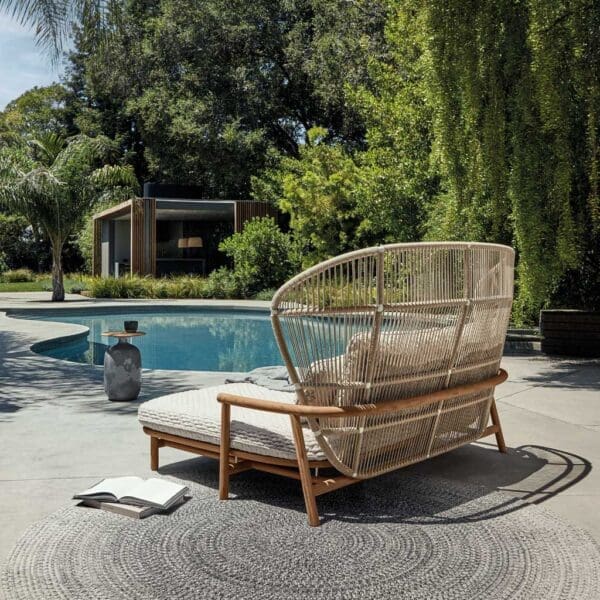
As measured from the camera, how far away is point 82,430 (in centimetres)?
480

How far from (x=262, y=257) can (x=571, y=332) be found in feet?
36.9

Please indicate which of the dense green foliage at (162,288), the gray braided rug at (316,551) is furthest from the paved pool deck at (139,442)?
the dense green foliage at (162,288)

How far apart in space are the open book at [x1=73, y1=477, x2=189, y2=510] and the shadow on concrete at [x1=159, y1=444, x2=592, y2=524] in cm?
30

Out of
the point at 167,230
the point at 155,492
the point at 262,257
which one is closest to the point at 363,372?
the point at 155,492

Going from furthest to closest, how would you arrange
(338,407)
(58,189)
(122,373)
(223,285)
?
(223,285) → (58,189) → (122,373) → (338,407)

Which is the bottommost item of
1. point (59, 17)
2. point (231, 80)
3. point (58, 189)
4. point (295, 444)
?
point (295, 444)

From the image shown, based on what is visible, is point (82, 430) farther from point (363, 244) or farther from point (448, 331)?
point (363, 244)

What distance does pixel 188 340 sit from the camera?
40.2 ft

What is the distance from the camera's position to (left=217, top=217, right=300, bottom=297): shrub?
749 inches

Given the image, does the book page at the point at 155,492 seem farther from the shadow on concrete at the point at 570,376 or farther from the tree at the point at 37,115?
the tree at the point at 37,115

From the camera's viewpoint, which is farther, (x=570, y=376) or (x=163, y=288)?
(x=163, y=288)

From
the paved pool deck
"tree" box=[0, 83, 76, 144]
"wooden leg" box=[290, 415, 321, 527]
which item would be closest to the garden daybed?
"wooden leg" box=[290, 415, 321, 527]

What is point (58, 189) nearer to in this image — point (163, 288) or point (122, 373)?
point (163, 288)

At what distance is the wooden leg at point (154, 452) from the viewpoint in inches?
152
